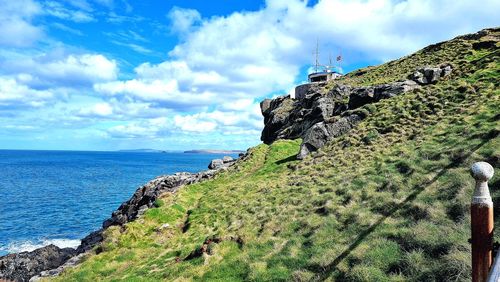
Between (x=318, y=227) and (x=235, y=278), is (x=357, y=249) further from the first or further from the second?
(x=235, y=278)

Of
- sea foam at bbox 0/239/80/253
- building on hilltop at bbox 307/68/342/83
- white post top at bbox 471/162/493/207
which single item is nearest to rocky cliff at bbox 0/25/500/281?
white post top at bbox 471/162/493/207

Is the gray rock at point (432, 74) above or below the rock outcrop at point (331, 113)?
above

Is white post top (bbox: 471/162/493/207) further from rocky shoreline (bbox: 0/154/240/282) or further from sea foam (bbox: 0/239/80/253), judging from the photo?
sea foam (bbox: 0/239/80/253)

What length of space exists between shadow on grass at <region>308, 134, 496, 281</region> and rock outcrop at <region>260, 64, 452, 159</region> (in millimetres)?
17820

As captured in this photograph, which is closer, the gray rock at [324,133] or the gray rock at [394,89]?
the gray rock at [324,133]

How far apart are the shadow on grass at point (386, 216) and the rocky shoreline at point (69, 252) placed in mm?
17807

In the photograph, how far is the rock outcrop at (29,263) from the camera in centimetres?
3084

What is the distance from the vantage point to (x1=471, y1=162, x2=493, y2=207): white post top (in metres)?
6.72

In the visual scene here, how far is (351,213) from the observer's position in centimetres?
1698

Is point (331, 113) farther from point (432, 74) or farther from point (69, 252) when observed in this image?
point (69, 252)

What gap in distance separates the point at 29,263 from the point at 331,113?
120 ft

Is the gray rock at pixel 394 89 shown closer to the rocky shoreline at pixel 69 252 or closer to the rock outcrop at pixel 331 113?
the rock outcrop at pixel 331 113

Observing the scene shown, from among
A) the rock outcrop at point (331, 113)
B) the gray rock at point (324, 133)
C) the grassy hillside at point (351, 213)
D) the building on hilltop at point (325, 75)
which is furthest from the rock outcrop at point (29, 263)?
the building on hilltop at point (325, 75)

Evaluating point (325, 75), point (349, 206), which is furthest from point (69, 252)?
point (325, 75)
